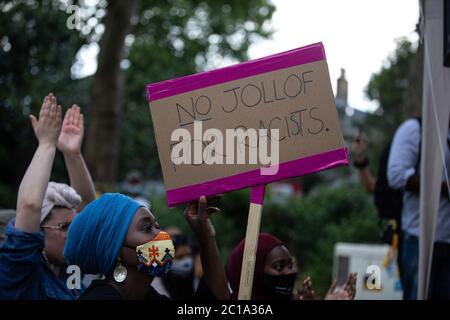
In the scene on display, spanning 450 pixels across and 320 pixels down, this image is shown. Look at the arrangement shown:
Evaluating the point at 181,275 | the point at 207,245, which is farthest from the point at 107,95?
the point at 207,245

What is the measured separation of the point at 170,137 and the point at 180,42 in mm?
25576

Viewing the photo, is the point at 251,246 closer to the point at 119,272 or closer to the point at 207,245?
the point at 207,245

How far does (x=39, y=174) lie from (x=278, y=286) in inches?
55.7

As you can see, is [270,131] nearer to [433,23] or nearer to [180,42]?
[433,23]

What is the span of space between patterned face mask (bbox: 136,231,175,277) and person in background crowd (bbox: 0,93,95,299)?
0.42m

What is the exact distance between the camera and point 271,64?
3.14 m

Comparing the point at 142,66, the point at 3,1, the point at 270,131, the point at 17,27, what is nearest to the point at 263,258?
the point at 270,131

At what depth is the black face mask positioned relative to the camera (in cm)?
388

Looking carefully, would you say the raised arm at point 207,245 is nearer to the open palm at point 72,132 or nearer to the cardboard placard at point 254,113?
the cardboard placard at point 254,113

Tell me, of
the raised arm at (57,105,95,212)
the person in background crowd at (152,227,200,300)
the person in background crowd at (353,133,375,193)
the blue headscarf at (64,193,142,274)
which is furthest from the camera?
the person in background crowd at (152,227,200,300)

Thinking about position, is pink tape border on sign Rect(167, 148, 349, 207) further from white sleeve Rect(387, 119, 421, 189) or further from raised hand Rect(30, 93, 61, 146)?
white sleeve Rect(387, 119, 421, 189)

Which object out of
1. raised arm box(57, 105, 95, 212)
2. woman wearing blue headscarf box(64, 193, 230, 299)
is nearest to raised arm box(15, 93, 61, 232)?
woman wearing blue headscarf box(64, 193, 230, 299)

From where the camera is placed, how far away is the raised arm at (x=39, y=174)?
3.01 m

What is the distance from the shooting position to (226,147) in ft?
10.4
